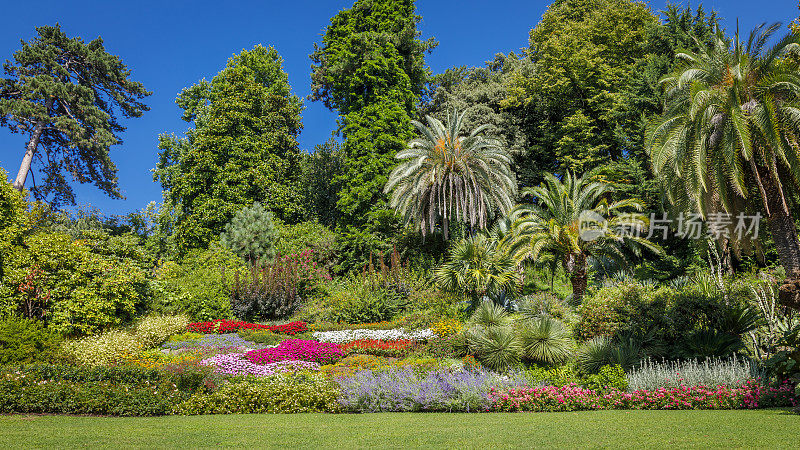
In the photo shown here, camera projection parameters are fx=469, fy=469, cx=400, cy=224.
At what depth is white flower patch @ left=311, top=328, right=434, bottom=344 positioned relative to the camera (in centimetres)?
1534

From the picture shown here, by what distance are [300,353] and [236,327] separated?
6.02 m

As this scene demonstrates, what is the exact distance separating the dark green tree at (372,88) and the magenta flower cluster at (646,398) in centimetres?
1845

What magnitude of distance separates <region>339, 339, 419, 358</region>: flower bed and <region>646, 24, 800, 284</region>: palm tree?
8475 millimetres

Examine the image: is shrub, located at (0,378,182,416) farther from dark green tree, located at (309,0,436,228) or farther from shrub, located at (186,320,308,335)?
dark green tree, located at (309,0,436,228)

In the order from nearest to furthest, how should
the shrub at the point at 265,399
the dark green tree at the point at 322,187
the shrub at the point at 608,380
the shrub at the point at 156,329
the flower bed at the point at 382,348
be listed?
1. the shrub at the point at 265,399
2. the shrub at the point at 608,380
3. the flower bed at the point at 382,348
4. the shrub at the point at 156,329
5. the dark green tree at the point at 322,187

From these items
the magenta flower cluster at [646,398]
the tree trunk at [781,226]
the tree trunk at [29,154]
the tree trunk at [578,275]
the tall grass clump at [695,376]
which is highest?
the tree trunk at [29,154]

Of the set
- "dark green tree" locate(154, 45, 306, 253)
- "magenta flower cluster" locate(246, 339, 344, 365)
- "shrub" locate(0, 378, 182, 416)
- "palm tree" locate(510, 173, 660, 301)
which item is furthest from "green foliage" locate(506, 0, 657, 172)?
"shrub" locate(0, 378, 182, 416)

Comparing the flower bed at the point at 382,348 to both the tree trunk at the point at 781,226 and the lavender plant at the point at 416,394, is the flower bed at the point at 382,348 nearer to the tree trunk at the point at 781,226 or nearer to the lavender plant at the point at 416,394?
the lavender plant at the point at 416,394

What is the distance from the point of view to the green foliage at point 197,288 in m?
18.6

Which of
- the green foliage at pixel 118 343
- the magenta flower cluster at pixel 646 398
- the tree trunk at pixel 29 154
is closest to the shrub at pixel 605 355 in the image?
the magenta flower cluster at pixel 646 398

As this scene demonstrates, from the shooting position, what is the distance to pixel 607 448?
6.02m

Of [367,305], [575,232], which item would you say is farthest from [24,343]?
[575,232]

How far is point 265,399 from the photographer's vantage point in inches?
369

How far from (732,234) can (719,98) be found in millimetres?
3713
